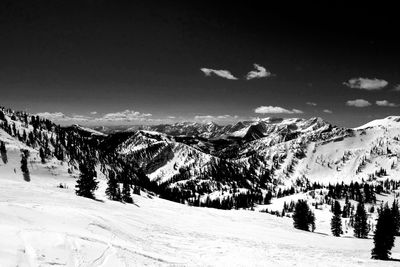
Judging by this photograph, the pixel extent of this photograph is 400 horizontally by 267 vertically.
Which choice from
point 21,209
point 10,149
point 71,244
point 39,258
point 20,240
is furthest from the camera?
point 10,149

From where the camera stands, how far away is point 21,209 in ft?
93.1

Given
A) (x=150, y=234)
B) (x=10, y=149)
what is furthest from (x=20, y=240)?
(x=10, y=149)

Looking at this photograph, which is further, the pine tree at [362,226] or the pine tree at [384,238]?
the pine tree at [362,226]

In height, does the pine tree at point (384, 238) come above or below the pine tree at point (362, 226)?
above

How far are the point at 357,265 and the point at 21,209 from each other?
136ft

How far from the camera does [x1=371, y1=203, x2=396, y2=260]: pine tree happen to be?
5125 centimetres

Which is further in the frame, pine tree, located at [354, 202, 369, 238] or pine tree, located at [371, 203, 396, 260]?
pine tree, located at [354, 202, 369, 238]

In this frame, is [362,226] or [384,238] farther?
[362,226]

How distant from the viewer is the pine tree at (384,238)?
5125cm

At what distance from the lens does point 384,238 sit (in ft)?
174

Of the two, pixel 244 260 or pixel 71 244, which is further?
pixel 244 260

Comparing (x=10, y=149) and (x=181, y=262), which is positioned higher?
(x=10, y=149)

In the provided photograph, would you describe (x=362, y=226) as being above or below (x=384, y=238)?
below

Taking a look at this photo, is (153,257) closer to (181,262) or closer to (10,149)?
(181,262)
